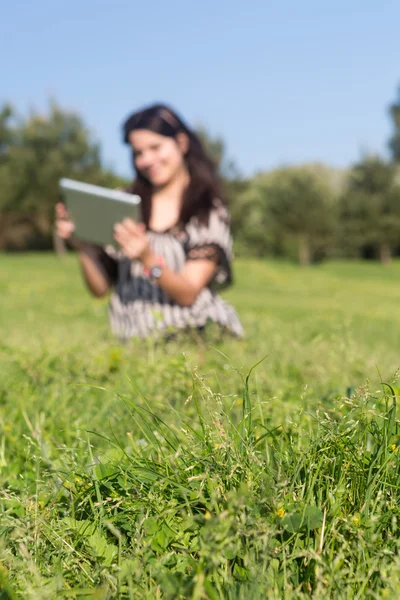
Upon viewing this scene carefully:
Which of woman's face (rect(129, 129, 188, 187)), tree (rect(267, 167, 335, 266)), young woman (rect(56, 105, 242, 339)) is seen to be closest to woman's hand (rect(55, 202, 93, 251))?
young woman (rect(56, 105, 242, 339))

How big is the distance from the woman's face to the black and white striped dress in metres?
0.46

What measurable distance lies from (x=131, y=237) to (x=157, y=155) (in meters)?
1.04

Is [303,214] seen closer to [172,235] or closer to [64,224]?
[172,235]

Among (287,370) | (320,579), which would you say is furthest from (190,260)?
(320,579)

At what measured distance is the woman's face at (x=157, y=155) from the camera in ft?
16.7

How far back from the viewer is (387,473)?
162cm

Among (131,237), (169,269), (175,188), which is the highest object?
(175,188)

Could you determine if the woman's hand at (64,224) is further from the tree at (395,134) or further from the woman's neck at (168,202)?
the tree at (395,134)

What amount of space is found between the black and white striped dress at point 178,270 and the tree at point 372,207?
1822 inches

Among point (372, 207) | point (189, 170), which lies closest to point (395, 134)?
point (372, 207)

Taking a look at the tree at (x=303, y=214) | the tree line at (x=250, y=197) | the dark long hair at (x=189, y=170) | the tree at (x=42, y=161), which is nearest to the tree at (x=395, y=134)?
the tree line at (x=250, y=197)

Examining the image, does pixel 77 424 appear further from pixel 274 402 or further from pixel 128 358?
pixel 128 358

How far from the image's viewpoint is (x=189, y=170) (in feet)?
17.9

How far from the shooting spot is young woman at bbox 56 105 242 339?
514 centimetres
